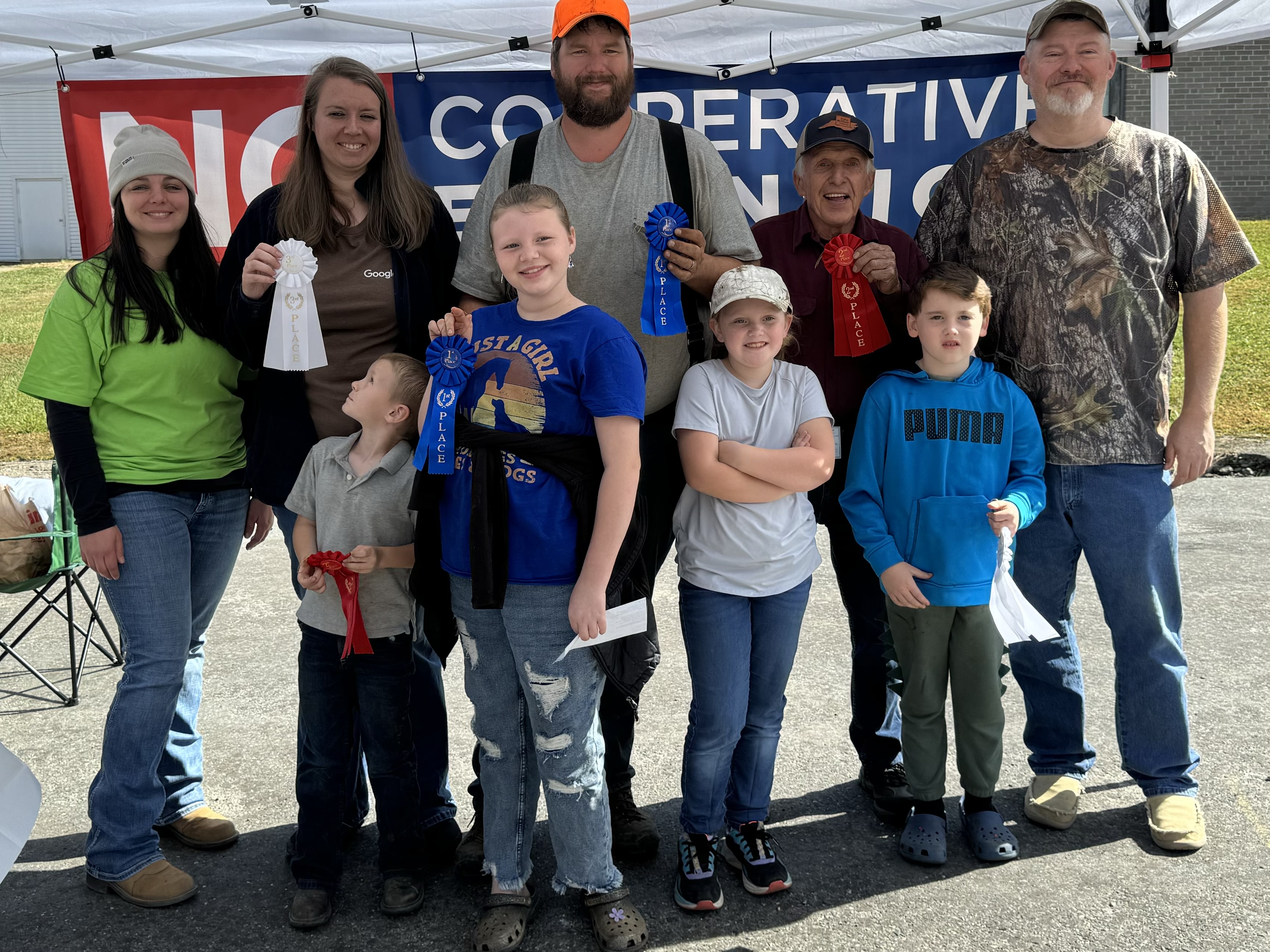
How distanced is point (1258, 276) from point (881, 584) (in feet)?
45.8

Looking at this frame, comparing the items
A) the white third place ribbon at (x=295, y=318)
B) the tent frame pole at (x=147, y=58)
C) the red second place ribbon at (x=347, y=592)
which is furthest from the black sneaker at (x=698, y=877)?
the tent frame pole at (x=147, y=58)

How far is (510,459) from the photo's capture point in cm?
242

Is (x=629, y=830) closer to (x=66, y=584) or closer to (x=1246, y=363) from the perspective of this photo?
(x=66, y=584)

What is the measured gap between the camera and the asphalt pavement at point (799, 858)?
2.60 meters

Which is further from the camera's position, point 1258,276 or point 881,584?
point 1258,276

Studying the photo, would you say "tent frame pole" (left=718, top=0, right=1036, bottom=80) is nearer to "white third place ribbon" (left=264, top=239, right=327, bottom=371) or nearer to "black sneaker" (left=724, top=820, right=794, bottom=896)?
"white third place ribbon" (left=264, top=239, right=327, bottom=371)

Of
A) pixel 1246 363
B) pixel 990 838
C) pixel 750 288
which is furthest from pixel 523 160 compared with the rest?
pixel 1246 363

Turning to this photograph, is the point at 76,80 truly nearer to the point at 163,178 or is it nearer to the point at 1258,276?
the point at 163,178

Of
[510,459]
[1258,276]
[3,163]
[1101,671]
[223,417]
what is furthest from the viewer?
[3,163]

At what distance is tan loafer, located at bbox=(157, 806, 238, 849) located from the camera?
3.04m

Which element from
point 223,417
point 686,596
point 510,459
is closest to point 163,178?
point 223,417

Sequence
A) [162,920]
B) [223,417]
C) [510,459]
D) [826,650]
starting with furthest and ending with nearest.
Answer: [826,650], [223,417], [162,920], [510,459]

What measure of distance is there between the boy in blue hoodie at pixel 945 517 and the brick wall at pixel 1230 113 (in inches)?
667

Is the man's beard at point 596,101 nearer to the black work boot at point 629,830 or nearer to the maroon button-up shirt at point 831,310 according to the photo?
the maroon button-up shirt at point 831,310
